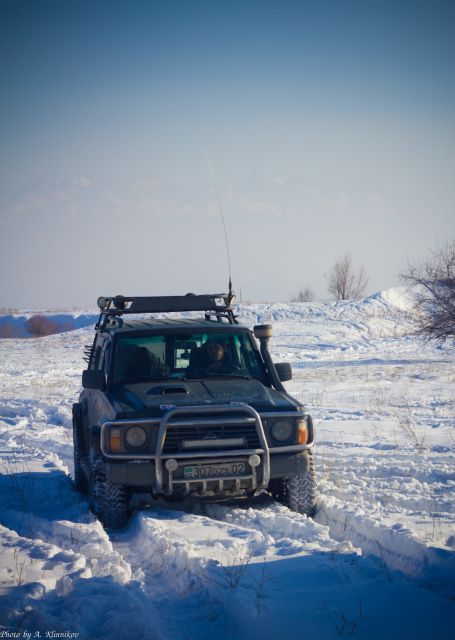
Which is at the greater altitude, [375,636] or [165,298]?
[165,298]

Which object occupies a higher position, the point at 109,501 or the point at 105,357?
the point at 105,357

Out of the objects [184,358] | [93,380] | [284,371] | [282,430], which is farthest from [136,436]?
[284,371]

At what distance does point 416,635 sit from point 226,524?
243 cm

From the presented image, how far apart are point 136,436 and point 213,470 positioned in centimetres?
78

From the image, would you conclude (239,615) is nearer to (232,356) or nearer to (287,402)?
(287,402)

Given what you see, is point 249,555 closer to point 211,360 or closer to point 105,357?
point 211,360

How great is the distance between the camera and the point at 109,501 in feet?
20.4

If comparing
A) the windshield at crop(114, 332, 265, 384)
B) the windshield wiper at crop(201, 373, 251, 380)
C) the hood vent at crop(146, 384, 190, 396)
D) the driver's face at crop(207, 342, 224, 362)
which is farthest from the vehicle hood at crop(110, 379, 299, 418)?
the driver's face at crop(207, 342, 224, 362)

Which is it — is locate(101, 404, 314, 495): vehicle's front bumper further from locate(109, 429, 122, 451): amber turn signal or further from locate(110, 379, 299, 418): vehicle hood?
locate(110, 379, 299, 418): vehicle hood

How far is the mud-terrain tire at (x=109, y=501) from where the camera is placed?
6.20 metres

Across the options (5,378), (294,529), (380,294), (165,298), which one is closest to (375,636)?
(294,529)

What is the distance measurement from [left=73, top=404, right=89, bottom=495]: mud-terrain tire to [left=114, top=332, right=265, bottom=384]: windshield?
1.27 meters

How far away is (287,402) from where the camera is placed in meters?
6.63

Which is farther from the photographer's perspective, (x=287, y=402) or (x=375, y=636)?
(x=287, y=402)
